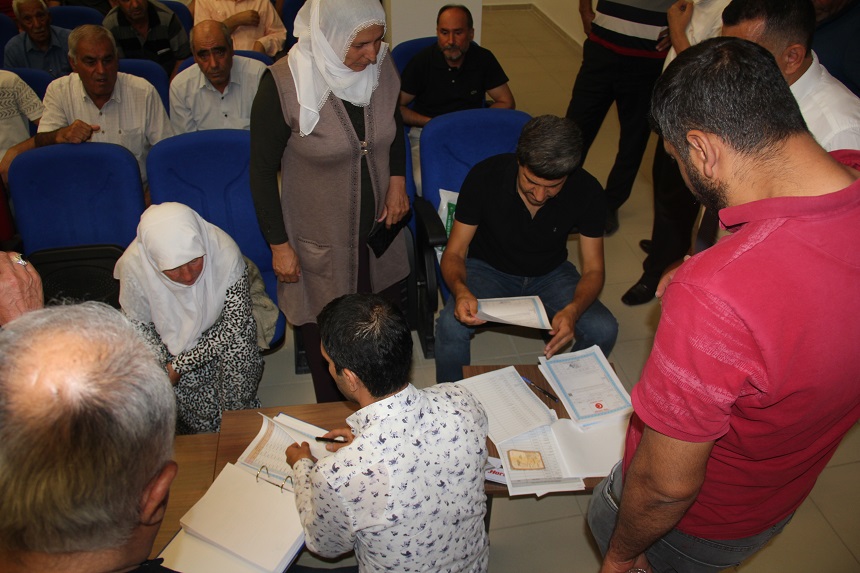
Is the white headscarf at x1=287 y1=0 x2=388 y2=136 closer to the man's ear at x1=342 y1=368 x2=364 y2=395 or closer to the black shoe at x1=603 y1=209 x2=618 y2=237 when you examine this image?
the man's ear at x1=342 y1=368 x2=364 y2=395

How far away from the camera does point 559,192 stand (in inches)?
103

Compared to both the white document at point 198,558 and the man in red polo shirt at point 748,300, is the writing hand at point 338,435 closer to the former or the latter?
the white document at point 198,558

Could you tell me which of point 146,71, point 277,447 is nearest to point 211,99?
point 146,71

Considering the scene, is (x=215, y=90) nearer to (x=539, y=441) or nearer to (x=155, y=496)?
(x=539, y=441)

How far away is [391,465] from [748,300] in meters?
0.83

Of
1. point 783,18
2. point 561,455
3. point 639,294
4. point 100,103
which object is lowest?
point 639,294

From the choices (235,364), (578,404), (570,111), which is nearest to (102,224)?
(235,364)

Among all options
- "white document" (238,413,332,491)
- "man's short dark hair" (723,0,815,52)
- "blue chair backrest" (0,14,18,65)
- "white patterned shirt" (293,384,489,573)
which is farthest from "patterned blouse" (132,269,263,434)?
"blue chair backrest" (0,14,18,65)

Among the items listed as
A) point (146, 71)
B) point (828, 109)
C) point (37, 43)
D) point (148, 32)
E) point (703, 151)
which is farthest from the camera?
point (148, 32)

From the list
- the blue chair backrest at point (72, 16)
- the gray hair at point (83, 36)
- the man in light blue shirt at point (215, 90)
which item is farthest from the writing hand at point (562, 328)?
the blue chair backrest at point (72, 16)

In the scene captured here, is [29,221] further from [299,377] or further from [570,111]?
[570,111]

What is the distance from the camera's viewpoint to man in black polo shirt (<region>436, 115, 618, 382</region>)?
261 centimetres

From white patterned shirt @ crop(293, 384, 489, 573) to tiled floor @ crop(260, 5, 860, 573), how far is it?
94 centimetres

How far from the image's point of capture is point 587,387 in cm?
210
